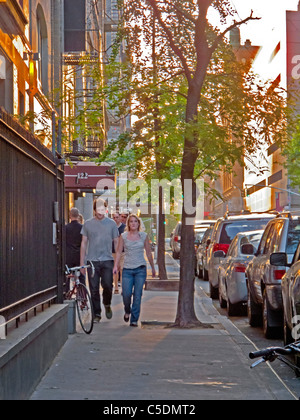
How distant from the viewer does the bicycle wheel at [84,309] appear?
12172 mm

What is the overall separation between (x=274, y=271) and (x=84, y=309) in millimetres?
2700

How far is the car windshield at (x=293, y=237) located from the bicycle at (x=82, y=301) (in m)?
2.87

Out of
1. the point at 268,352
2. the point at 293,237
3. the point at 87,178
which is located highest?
the point at 87,178

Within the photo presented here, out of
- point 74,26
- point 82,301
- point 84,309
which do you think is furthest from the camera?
point 74,26

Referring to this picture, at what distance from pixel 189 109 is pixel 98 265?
296 cm

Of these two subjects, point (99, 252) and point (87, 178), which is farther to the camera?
point (87, 178)

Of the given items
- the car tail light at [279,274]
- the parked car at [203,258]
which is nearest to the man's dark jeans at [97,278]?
the car tail light at [279,274]

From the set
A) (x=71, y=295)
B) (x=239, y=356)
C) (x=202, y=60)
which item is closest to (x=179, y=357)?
(x=239, y=356)

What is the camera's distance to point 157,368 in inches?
360

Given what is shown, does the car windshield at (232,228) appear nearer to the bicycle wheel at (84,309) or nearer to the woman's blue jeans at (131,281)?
the woman's blue jeans at (131,281)

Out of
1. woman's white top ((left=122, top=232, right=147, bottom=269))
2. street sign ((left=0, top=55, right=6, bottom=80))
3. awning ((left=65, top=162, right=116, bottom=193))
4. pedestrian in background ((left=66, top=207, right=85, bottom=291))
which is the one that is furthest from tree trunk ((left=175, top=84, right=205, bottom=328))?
awning ((left=65, top=162, right=116, bottom=193))

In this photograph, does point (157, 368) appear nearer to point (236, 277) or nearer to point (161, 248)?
point (236, 277)

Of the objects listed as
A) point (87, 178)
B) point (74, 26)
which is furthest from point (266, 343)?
point (74, 26)

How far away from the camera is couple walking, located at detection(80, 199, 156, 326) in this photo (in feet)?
45.8
